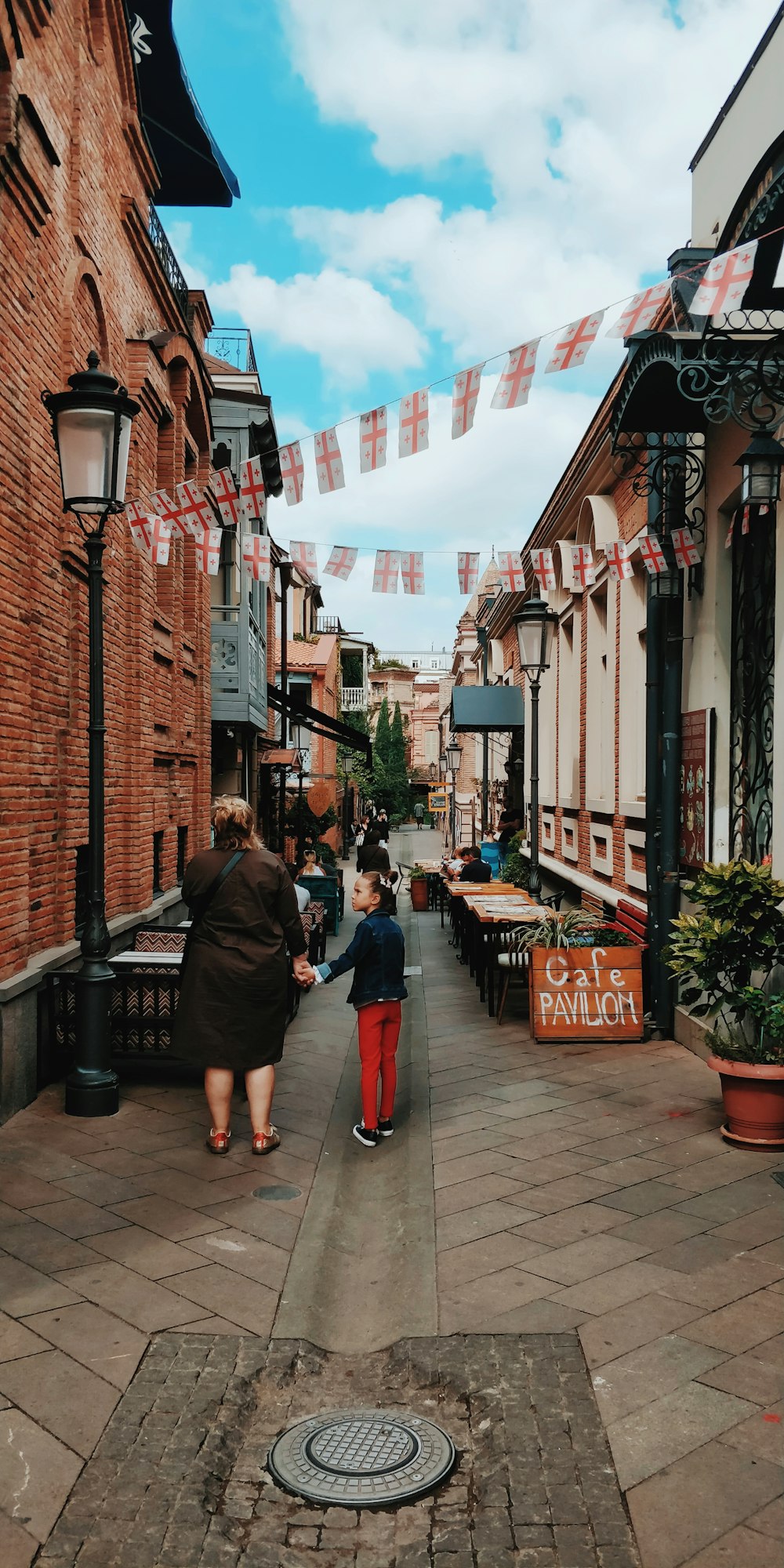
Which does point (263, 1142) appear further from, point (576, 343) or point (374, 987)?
point (576, 343)

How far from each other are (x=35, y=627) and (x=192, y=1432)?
532 cm

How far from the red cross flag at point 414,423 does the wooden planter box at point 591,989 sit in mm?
3829

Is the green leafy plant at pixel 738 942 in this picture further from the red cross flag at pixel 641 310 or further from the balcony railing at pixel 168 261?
the balcony railing at pixel 168 261

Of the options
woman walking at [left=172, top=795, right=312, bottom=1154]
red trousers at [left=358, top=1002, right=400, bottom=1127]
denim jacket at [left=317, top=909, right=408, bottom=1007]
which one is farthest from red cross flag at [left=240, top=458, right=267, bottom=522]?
red trousers at [left=358, top=1002, right=400, bottom=1127]

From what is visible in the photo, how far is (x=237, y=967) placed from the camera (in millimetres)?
5988

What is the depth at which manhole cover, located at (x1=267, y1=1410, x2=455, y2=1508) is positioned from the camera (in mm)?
3184

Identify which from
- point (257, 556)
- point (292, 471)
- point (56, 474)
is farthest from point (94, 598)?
point (257, 556)

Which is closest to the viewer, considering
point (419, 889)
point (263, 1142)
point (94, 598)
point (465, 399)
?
point (263, 1142)

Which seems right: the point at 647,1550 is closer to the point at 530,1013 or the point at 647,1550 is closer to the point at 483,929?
the point at 530,1013

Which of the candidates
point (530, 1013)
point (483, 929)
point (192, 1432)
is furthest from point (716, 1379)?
point (483, 929)

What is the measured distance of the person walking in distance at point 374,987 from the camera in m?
6.32

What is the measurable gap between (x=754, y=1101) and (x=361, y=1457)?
3.20 metres

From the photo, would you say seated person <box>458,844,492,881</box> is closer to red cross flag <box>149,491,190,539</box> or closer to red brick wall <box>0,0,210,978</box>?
red brick wall <box>0,0,210,978</box>

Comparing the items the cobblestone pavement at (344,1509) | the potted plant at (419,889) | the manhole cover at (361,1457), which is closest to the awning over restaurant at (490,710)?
the potted plant at (419,889)
